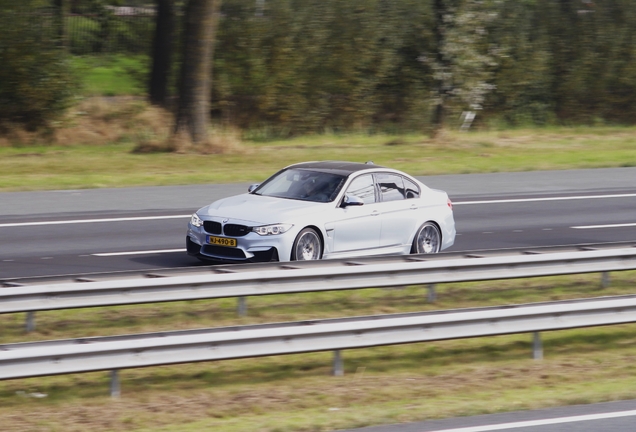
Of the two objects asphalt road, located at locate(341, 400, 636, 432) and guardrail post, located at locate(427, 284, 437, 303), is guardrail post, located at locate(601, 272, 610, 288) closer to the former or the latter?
guardrail post, located at locate(427, 284, 437, 303)

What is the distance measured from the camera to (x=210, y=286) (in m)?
10.3

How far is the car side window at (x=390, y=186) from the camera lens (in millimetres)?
14250

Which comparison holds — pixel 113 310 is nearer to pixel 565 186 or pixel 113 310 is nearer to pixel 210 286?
pixel 210 286

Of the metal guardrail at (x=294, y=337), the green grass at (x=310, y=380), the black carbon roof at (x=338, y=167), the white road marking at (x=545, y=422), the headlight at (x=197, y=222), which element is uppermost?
the black carbon roof at (x=338, y=167)

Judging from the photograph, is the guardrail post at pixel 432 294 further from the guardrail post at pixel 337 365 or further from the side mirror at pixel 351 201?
the guardrail post at pixel 337 365

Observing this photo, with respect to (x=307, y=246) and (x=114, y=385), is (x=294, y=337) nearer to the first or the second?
(x=114, y=385)

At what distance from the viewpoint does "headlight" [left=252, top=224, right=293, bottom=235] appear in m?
12.8

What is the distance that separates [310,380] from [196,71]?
18.5 m

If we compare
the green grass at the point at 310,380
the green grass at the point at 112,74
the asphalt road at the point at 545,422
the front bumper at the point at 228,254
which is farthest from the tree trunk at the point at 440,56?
the asphalt road at the point at 545,422

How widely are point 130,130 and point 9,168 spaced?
793 cm

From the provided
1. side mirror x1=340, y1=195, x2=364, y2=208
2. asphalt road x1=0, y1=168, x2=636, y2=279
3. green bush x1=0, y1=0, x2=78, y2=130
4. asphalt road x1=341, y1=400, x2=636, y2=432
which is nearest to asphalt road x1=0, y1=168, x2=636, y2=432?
asphalt road x1=0, y1=168, x2=636, y2=279

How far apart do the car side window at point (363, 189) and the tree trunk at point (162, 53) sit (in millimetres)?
20628

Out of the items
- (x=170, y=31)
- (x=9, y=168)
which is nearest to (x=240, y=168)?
(x=9, y=168)

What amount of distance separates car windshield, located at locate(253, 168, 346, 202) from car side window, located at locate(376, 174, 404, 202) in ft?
2.11
